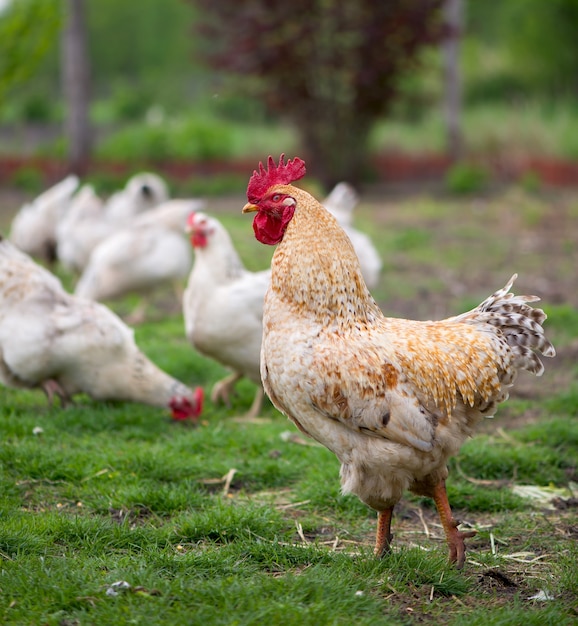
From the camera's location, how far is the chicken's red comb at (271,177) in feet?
13.3

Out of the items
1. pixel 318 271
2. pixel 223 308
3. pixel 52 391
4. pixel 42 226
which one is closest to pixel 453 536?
pixel 318 271

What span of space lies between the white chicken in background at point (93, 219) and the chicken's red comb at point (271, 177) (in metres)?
6.47

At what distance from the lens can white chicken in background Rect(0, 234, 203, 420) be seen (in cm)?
586

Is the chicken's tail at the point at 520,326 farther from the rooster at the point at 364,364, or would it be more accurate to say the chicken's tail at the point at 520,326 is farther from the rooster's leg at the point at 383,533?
the rooster's leg at the point at 383,533

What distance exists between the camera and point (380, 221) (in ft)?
48.0

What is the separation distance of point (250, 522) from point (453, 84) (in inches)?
648

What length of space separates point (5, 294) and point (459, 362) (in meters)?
3.53

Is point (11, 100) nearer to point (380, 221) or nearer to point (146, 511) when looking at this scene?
point (380, 221)

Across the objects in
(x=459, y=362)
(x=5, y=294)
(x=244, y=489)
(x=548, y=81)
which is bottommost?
(x=244, y=489)

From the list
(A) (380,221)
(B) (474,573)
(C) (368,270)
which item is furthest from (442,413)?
(A) (380,221)

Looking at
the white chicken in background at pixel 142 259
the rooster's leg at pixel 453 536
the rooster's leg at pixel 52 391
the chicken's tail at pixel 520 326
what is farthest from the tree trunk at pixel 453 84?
the rooster's leg at pixel 453 536

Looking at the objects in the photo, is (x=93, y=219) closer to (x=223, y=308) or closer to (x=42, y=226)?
(x=42, y=226)

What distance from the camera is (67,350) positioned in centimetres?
587

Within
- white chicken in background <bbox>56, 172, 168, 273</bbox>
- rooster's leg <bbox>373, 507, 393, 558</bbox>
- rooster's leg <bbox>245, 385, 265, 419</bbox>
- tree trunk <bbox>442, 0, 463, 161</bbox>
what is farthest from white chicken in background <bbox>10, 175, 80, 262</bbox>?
tree trunk <bbox>442, 0, 463, 161</bbox>
